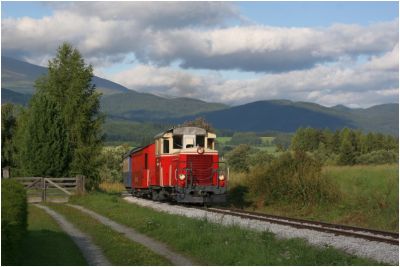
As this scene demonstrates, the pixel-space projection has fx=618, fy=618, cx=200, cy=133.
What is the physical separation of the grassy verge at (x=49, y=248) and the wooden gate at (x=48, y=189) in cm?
1739

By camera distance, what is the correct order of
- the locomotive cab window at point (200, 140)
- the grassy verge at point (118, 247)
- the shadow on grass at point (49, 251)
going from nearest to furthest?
the shadow on grass at point (49, 251) < the grassy verge at point (118, 247) < the locomotive cab window at point (200, 140)

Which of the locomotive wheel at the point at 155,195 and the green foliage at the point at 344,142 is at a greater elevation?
the green foliage at the point at 344,142

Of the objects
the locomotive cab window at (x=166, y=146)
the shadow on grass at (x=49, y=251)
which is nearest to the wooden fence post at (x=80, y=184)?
the locomotive cab window at (x=166, y=146)

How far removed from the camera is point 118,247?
655 inches

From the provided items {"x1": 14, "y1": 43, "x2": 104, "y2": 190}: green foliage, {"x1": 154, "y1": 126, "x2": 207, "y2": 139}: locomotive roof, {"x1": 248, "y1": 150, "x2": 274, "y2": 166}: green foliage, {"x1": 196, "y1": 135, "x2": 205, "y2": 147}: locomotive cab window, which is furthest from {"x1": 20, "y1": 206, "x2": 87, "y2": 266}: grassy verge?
{"x1": 14, "y1": 43, "x2": 104, "y2": 190}: green foliage

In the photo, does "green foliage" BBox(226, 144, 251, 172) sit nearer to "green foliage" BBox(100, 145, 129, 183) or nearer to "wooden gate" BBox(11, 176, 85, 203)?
"green foliage" BBox(100, 145, 129, 183)

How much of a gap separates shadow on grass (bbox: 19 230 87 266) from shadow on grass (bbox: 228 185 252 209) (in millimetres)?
15843

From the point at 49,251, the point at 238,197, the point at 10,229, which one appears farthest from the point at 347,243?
the point at 238,197

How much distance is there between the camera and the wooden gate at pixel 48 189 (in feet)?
132

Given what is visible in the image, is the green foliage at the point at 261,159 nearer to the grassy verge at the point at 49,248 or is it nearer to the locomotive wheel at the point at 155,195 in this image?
the locomotive wheel at the point at 155,195

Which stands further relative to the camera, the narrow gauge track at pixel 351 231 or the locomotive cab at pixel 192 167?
the locomotive cab at pixel 192 167

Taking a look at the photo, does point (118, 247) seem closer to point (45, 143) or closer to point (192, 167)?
point (192, 167)

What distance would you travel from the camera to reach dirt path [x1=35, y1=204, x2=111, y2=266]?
47.6 ft

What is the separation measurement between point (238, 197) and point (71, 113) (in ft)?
77.2
